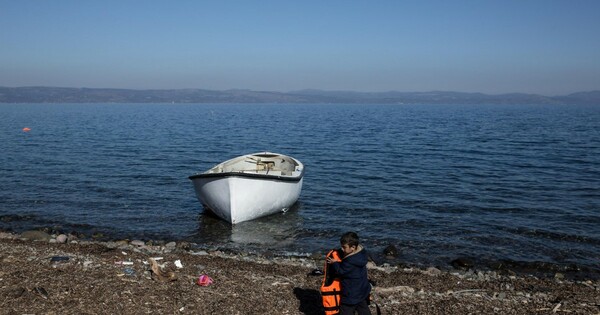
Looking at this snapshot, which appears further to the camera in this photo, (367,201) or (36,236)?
(367,201)

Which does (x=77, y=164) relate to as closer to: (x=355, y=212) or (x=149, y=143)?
(x=149, y=143)

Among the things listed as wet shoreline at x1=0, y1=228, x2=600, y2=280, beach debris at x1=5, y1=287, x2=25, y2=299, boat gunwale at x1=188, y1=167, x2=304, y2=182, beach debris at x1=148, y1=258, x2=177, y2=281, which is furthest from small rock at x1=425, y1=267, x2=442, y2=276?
beach debris at x1=5, y1=287, x2=25, y2=299

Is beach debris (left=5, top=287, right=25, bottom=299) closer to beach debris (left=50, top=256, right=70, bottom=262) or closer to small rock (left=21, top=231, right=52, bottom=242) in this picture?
beach debris (left=50, top=256, right=70, bottom=262)

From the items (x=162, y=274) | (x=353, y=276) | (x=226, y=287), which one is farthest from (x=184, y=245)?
(x=353, y=276)

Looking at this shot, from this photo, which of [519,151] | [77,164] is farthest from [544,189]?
[77,164]

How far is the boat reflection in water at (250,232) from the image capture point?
1556 centimetres

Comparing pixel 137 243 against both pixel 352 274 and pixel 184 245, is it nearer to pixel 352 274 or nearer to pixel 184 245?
pixel 184 245

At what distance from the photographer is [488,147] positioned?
39875 millimetres

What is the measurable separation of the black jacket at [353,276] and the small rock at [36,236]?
1116cm

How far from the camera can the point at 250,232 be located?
1681 cm

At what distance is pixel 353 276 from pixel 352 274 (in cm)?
3

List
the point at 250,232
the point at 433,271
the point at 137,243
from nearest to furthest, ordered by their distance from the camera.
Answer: the point at 433,271
the point at 137,243
the point at 250,232

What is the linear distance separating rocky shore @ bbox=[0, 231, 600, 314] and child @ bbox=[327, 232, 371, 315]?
1.68 metres

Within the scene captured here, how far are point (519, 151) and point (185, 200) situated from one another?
26.2 m
